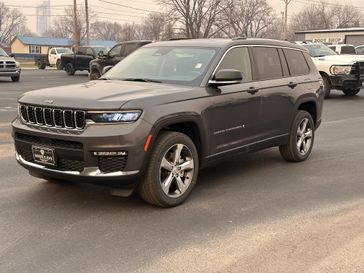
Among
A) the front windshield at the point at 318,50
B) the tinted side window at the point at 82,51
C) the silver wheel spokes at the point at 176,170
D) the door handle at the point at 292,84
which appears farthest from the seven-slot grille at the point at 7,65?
the silver wheel spokes at the point at 176,170

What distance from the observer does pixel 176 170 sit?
16.8 feet

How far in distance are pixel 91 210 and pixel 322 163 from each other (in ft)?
12.2

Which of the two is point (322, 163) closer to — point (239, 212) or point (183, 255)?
point (239, 212)

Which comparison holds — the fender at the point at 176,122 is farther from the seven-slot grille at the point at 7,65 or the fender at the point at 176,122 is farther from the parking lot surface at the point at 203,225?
the seven-slot grille at the point at 7,65

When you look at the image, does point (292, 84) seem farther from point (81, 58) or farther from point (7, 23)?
point (7, 23)

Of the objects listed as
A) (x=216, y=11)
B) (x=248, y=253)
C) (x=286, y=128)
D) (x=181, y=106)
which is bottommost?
(x=248, y=253)

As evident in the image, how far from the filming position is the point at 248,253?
404cm

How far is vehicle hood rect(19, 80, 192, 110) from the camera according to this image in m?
4.61

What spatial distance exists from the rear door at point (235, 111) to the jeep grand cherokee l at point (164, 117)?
12 millimetres

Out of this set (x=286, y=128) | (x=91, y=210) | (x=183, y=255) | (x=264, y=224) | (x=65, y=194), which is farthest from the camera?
(x=286, y=128)

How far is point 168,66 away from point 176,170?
4.71 feet

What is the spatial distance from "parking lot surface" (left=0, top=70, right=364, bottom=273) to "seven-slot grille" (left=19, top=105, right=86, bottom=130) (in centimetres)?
89

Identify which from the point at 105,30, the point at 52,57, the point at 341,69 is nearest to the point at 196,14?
the point at 52,57

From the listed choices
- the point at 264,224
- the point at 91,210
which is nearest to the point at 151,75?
the point at 91,210
